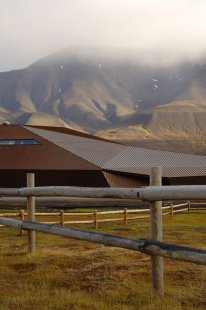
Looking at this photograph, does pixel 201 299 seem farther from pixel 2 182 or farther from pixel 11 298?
pixel 2 182

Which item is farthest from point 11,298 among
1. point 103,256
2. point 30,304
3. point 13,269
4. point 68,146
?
point 68,146

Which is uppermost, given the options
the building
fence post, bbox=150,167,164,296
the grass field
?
the building

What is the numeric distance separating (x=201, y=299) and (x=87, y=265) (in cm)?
265

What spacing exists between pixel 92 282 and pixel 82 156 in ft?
127

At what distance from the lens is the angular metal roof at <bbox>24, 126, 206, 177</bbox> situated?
45.2 metres

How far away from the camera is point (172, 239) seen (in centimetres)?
1486

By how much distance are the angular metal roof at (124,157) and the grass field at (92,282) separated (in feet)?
114

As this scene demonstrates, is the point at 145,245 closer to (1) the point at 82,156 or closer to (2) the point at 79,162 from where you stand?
(2) the point at 79,162

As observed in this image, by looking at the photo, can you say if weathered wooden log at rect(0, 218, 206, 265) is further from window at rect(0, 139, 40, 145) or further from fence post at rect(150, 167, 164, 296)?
window at rect(0, 139, 40, 145)

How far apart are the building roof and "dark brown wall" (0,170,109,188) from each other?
491 mm

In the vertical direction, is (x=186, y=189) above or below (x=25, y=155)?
below

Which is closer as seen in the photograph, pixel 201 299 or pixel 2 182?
pixel 201 299

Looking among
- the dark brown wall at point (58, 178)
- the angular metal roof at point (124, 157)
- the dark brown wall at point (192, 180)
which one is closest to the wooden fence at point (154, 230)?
the dark brown wall at point (58, 178)

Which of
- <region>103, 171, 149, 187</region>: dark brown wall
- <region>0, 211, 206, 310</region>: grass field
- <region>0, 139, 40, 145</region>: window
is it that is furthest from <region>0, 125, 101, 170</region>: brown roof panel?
<region>0, 211, 206, 310</region>: grass field
